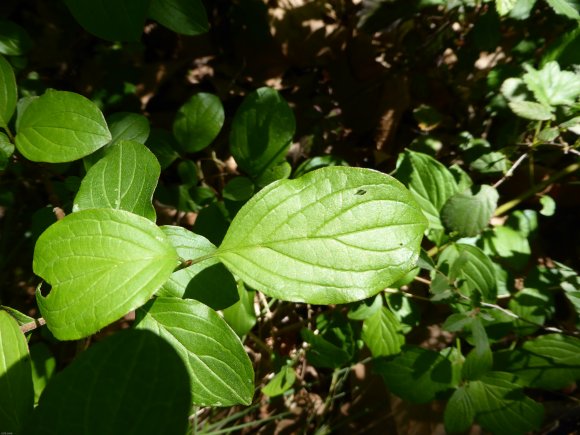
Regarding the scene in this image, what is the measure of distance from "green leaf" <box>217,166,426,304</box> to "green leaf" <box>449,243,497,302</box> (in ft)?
1.78

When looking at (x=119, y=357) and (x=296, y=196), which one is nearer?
(x=119, y=357)

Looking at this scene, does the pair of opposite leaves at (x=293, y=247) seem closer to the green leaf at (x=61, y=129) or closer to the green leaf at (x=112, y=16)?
the green leaf at (x=61, y=129)

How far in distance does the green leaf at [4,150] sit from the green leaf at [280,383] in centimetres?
92

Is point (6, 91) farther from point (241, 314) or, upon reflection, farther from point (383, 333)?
point (383, 333)

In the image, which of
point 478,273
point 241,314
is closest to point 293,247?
point 241,314

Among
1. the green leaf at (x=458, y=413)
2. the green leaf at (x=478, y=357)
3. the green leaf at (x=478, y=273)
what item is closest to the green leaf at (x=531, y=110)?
the green leaf at (x=478, y=273)

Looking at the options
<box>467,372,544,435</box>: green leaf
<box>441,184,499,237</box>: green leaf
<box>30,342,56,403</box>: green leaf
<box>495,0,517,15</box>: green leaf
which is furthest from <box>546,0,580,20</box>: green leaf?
<box>30,342,56,403</box>: green leaf

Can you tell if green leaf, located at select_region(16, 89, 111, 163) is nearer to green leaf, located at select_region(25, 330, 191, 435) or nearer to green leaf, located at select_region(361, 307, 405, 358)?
→ green leaf, located at select_region(25, 330, 191, 435)

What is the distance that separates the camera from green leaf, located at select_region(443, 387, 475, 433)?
3.92 feet

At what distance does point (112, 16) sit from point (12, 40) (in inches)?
20.0

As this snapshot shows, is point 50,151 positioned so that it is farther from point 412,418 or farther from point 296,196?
point 412,418

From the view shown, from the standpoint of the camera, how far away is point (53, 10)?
5.90ft

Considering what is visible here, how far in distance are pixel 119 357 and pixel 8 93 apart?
0.62m

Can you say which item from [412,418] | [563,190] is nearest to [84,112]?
[412,418]
